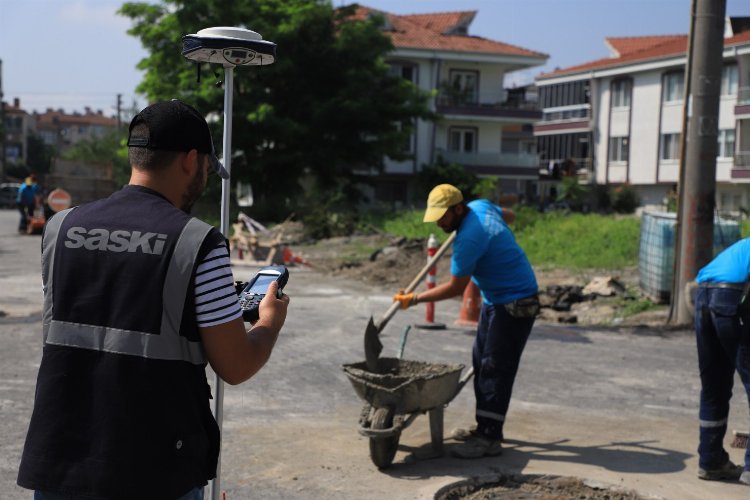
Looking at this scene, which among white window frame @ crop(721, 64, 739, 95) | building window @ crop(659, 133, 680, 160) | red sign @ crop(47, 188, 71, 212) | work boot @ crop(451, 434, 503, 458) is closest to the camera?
work boot @ crop(451, 434, 503, 458)

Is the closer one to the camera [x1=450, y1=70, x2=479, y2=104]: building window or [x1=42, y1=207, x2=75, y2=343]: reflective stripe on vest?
[x1=42, y1=207, x2=75, y2=343]: reflective stripe on vest

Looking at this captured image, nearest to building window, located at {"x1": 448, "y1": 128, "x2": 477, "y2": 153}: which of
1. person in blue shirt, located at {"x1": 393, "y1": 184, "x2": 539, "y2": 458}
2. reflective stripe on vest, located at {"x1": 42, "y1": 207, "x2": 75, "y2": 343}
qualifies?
person in blue shirt, located at {"x1": 393, "y1": 184, "x2": 539, "y2": 458}

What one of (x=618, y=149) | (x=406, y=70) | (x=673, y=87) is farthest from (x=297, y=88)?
(x=618, y=149)

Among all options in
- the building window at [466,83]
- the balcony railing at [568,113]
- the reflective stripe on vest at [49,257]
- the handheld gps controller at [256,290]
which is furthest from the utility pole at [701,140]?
the balcony railing at [568,113]

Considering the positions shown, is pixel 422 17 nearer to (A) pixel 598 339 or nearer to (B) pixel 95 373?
(A) pixel 598 339

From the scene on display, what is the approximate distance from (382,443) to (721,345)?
2302 mm

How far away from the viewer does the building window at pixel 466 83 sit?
51594 millimetres

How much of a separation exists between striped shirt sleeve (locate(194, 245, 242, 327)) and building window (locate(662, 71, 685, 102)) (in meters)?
51.9

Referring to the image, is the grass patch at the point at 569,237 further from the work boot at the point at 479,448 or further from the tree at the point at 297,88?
the work boot at the point at 479,448

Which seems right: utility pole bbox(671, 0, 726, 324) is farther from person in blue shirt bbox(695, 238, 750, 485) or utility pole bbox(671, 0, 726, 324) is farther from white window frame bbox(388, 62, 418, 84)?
white window frame bbox(388, 62, 418, 84)

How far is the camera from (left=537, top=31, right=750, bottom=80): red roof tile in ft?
165

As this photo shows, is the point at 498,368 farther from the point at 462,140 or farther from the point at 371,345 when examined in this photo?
the point at 462,140

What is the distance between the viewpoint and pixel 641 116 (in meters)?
54.2

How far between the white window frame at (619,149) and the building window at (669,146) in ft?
10.1
